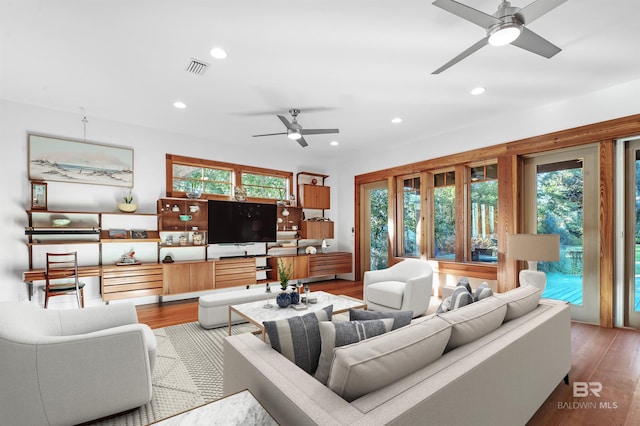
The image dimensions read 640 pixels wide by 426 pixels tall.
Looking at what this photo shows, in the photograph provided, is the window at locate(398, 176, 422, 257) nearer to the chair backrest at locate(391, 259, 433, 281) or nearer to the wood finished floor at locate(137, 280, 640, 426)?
the chair backrest at locate(391, 259, 433, 281)

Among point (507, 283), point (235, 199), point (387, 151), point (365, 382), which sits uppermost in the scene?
point (387, 151)

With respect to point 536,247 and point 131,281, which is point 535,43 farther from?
point 131,281

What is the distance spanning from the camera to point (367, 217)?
6820 millimetres

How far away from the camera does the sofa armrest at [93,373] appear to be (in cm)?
167

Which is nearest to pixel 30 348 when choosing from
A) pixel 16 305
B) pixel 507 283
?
pixel 16 305

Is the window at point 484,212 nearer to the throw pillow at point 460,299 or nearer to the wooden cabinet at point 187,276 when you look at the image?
the throw pillow at point 460,299

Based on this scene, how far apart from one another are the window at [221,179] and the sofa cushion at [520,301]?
4948 mm

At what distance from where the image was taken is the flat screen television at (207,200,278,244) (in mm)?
5328

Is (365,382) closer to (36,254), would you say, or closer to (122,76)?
(122,76)

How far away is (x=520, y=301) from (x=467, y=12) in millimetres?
1903

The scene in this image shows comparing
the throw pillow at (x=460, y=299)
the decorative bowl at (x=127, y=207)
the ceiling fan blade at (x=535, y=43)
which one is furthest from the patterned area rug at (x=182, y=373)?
the ceiling fan blade at (x=535, y=43)

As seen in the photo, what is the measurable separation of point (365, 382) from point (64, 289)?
4334mm

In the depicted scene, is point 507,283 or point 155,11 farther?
point 507,283

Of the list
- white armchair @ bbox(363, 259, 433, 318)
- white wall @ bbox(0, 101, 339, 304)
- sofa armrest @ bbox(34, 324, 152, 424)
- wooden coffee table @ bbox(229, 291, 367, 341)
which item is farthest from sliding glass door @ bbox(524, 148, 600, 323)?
white wall @ bbox(0, 101, 339, 304)
